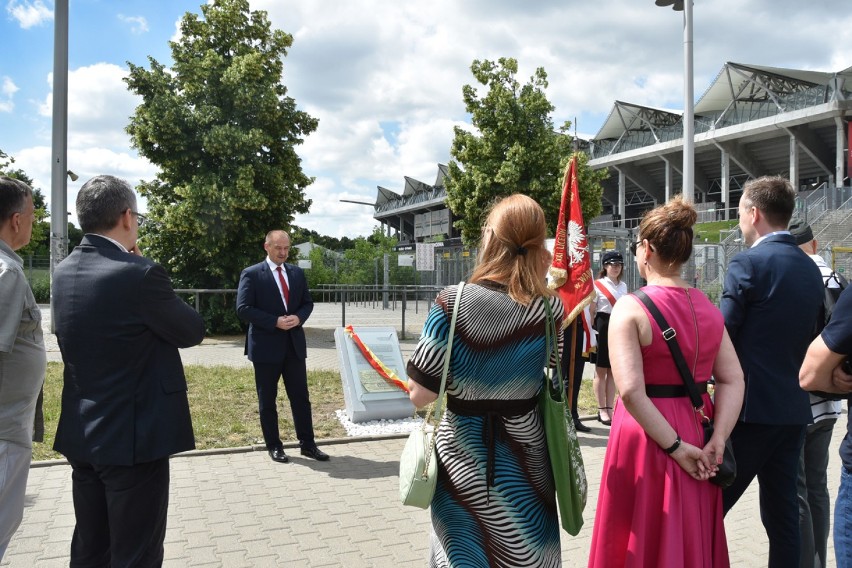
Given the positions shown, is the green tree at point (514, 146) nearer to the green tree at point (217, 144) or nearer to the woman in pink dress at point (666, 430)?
the green tree at point (217, 144)

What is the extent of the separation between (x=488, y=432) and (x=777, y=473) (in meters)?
1.56

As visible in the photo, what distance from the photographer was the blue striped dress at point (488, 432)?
2.43 m

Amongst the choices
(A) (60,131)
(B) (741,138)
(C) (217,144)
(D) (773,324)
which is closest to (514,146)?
(C) (217,144)

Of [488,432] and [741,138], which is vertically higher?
[741,138]

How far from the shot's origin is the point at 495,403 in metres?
2.49

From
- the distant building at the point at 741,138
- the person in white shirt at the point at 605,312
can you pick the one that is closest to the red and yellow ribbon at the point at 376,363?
the person in white shirt at the point at 605,312

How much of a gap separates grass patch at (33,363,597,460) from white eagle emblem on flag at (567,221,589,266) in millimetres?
3193

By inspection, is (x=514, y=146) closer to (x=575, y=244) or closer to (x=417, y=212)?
(x=575, y=244)

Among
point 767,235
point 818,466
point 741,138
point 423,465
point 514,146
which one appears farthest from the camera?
point 741,138

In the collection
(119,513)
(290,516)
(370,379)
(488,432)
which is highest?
(488,432)

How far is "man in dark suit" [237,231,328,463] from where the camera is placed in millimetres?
5902

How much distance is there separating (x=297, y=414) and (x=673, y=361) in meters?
4.15

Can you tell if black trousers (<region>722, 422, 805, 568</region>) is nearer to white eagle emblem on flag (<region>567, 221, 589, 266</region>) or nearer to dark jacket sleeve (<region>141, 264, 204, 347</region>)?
white eagle emblem on flag (<region>567, 221, 589, 266</region>)

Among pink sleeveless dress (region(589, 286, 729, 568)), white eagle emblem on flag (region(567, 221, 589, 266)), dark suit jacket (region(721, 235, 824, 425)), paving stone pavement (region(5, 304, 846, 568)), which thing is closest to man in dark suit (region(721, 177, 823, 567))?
dark suit jacket (region(721, 235, 824, 425))
